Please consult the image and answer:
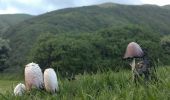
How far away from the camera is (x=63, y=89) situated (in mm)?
6961

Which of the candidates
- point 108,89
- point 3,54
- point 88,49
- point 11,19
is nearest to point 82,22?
point 3,54

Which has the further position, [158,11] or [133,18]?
[158,11]

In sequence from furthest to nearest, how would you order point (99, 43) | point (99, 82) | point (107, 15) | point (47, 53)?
point (107, 15)
point (99, 43)
point (47, 53)
point (99, 82)

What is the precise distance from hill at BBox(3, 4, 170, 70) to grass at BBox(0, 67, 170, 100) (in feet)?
224

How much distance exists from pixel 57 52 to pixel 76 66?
12.1 feet

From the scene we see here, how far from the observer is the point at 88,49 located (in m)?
54.8

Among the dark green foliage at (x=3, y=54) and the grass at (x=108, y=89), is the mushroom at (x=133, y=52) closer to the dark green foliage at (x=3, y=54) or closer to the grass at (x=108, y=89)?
the grass at (x=108, y=89)

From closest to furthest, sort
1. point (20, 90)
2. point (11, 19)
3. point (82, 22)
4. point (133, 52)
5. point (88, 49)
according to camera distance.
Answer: point (133, 52), point (20, 90), point (88, 49), point (82, 22), point (11, 19)

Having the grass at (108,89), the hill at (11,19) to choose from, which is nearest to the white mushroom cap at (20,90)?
the grass at (108,89)

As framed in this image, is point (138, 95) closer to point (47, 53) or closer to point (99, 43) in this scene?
point (47, 53)

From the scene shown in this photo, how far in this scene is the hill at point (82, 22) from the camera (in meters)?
93.5

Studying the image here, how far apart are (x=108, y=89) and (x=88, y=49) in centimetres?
4819

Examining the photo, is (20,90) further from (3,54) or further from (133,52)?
(3,54)

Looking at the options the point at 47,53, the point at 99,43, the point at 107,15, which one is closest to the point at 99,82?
the point at 47,53
